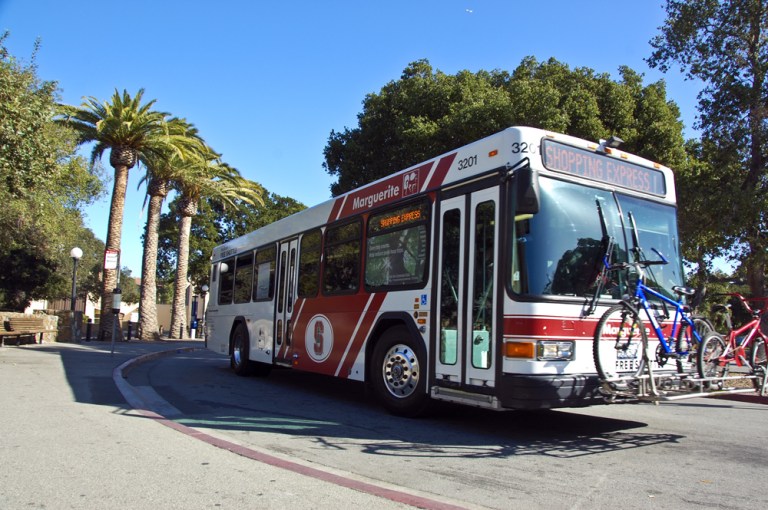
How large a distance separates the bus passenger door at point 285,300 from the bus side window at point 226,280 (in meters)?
3.13

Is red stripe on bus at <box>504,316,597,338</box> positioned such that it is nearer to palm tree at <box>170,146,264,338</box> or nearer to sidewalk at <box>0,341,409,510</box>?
sidewalk at <box>0,341,409,510</box>

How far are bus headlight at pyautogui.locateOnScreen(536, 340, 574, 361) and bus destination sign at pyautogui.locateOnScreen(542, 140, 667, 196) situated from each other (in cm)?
187

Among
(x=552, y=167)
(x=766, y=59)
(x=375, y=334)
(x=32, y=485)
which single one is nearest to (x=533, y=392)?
(x=552, y=167)

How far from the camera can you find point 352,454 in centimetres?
576

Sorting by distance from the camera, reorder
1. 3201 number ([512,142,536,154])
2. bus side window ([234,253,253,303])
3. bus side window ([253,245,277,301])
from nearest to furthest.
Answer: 3201 number ([512,142,536,154])
bus side window ([253,245,277,301])
bus side window ([234,253,253,303])

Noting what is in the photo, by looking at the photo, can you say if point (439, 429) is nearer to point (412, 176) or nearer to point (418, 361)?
point (418, 361)

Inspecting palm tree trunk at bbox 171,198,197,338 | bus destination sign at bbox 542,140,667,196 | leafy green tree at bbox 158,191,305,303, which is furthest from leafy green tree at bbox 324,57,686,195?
leafy green tree at bbox 158,191,305,303

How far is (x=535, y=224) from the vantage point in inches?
238

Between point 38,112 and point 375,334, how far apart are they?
398 inches

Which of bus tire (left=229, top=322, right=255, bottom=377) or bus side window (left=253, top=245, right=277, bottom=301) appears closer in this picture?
bus side window (left=253, top=245, right=277, bottom=301)

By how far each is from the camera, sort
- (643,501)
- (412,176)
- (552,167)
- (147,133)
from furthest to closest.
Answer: (147,133), (412,176), (552,167), (643,501)

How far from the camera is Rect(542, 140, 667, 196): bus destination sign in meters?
6.39

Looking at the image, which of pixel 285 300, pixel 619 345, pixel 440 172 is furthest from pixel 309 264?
pixel 619 345

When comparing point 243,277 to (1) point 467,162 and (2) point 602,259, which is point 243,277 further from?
(2) point 602,259
